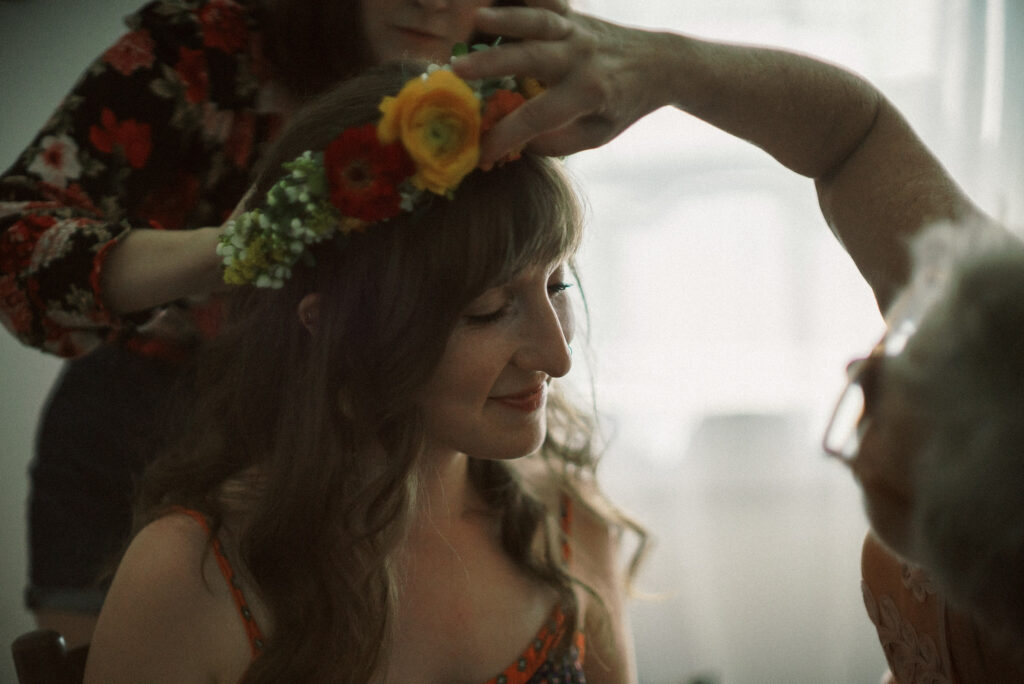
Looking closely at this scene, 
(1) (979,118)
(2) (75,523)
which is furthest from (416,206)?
(1) (979,118)

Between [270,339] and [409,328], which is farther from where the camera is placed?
[270,339]

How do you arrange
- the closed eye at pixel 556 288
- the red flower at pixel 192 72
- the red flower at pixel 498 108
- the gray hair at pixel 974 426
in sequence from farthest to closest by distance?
the red flower at pixel 192 72 → the closed eye at pixel 556 288 → the red flower at pixel 498 108 → the gray hair at pixel 974 426

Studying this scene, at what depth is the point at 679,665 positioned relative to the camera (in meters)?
2.39

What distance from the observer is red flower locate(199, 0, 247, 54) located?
1.25 meters

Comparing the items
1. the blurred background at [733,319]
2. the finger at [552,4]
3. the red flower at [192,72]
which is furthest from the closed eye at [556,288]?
the blurred background at [733,319]

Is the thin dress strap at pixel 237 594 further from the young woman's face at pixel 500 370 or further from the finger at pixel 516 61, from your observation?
the finger at pixel 516 61

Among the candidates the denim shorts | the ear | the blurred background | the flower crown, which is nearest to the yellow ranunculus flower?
the flower crown

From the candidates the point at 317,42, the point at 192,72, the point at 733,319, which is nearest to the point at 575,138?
the point at 317,42

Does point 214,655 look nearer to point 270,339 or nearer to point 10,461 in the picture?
point 270,339

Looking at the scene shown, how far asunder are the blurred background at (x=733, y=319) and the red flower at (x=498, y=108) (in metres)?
1.11

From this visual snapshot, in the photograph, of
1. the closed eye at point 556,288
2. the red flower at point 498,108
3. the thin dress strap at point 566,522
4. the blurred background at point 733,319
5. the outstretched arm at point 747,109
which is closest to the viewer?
the outstretched arm at point 747,109

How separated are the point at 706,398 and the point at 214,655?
4.94 ft

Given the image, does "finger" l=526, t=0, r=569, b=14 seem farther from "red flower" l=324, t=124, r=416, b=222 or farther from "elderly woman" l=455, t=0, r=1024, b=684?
"red flower" l=324, t=124, r=416, b=222

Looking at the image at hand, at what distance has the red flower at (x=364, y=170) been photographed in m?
0.88
